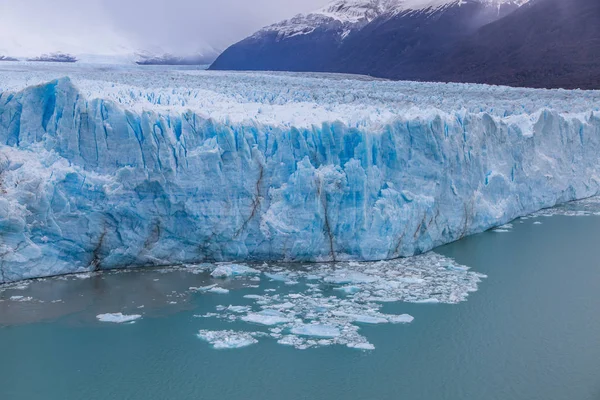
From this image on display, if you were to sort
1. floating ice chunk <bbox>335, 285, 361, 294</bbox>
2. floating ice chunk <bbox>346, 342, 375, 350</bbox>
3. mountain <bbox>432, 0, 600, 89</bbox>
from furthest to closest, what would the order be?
mountain <bbox>432, 0, 600, 89</bbox> → floating ice chunk <bbox>335, 285, 361, 294</bbox> → floating ice chunk <bbox>346, 342, 375, 350</bbox>

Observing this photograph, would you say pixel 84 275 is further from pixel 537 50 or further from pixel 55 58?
pixel 55 58

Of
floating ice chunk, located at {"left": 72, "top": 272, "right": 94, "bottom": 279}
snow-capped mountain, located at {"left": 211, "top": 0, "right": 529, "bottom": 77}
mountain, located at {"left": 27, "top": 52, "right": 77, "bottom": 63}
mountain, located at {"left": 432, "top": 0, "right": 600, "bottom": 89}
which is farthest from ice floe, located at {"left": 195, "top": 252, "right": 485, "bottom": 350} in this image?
mountain, located at {"left": 27, "top": 52, "right": 77, "bottom": 63}

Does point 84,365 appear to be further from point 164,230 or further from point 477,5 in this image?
point 477,5

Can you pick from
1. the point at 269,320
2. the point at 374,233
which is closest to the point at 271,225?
the point at 374,233

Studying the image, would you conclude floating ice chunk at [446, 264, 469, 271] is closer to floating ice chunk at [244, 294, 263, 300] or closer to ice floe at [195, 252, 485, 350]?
ice floe at [195, 252, 485, 350]

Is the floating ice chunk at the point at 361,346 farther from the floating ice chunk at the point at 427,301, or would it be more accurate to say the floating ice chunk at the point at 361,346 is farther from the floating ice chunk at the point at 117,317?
the floating ice chunk at the point at 117,317

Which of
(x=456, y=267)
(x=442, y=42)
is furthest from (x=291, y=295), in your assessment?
(x=442, y=42)
